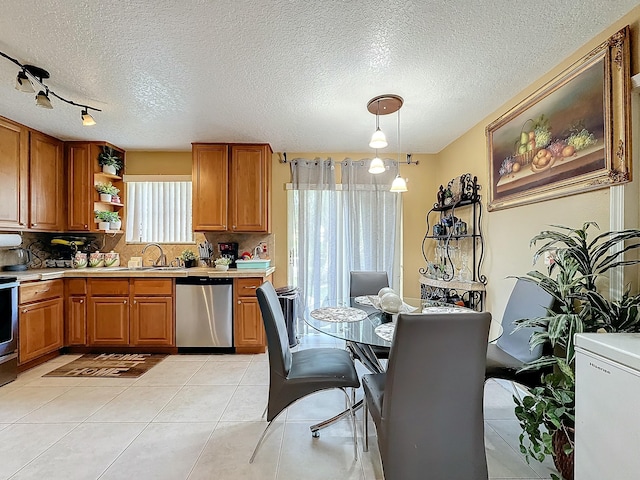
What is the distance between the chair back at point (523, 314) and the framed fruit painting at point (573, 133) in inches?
26.8

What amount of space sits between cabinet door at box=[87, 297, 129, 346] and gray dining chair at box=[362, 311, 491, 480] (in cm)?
318

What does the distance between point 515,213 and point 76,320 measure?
4.55 meters

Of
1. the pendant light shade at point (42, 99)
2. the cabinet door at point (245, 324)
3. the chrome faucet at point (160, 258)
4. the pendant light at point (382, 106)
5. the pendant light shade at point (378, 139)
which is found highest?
the pendant light at point (382, 106)

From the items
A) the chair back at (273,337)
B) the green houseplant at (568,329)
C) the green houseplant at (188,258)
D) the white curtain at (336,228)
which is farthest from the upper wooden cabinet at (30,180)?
the green houseplant at (568,329)

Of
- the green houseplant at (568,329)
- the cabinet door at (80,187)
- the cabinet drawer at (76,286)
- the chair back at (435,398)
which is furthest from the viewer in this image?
the cabinet door at (80,187)

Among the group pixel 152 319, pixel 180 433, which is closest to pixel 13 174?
pixel 152 319

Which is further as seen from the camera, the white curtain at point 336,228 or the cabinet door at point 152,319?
the white curtain at point 336,228

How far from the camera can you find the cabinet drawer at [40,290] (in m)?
2.95

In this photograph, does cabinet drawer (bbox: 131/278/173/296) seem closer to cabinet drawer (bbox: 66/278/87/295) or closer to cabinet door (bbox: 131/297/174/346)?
cabinet door (bbox: 131/297/174/346)

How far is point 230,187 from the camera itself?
149 inches

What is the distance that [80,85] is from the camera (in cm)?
241

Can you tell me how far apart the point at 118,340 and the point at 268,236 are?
2.07 m

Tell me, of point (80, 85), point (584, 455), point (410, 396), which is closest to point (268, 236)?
point (80, 85)

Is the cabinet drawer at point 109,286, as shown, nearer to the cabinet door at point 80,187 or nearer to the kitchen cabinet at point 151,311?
the kitchen cabinet at point 151,311
